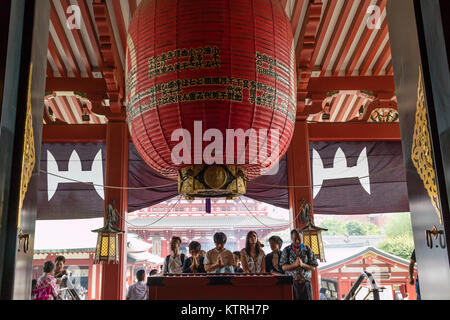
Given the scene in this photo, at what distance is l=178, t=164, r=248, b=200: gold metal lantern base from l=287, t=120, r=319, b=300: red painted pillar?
4.01 metres

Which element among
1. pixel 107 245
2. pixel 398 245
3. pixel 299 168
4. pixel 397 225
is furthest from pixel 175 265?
pixel 397 225

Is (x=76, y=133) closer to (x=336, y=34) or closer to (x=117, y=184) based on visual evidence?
(x=117, y=184)

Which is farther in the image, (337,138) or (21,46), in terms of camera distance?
(337,138)

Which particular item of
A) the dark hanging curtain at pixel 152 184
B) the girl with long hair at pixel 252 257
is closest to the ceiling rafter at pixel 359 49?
the dark hanging curtain at pixel 152 184

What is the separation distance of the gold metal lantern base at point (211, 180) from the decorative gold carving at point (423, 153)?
733mm

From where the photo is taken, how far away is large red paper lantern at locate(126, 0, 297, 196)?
169cm

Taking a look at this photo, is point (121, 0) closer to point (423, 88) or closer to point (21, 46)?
point (21, 46)

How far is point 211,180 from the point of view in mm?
1743

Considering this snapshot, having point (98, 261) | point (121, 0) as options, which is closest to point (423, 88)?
point (121, 0)

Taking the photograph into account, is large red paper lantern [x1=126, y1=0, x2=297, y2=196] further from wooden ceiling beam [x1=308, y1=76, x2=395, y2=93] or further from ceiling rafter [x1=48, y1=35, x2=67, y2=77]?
wooden ceiling beam [x1=308, y1=76, x2=395, y2=93]

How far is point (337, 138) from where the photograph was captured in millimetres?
6148

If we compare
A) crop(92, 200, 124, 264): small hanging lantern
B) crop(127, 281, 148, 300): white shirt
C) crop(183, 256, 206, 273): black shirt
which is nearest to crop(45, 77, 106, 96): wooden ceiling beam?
crop(92, 200, 124, 264): small hanging lantern

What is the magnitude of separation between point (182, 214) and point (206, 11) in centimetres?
965
